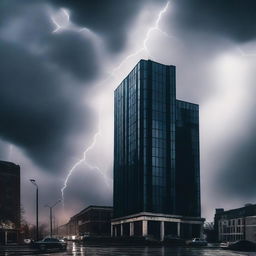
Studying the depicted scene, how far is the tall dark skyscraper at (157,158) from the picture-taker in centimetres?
10875

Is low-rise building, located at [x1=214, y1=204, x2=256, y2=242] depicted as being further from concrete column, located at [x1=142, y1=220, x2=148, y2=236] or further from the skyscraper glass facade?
concrete column, located at [x1=142, y1=220, x2=148, y2=236]

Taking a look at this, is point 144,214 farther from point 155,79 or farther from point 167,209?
point 155,79

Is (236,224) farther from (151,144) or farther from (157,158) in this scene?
(151,144)

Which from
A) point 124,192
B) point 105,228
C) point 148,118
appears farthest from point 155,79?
point 105,228

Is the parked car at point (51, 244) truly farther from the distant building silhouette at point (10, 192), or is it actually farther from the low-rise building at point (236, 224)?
the low-rise building at point (236, 224)

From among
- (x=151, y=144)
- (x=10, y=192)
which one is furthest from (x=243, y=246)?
(x=10, y=192)

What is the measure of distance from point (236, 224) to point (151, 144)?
203 ft

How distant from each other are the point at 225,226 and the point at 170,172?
62.3m

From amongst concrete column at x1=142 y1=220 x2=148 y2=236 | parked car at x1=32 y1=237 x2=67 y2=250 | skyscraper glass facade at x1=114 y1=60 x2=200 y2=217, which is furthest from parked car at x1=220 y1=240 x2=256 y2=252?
skyscraper glass facade at x1=114 y1=60 x2=200 y2=217

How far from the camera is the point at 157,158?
364 feet

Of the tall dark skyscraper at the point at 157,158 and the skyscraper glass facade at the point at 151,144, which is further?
the skyscraper glass facade at the point at 151,144

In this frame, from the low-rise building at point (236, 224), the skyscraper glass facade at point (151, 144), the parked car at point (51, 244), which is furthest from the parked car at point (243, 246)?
the low-rise building at point (236, 224)

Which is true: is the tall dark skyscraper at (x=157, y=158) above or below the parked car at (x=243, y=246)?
above

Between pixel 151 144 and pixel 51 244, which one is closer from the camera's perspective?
pixel 51 244
